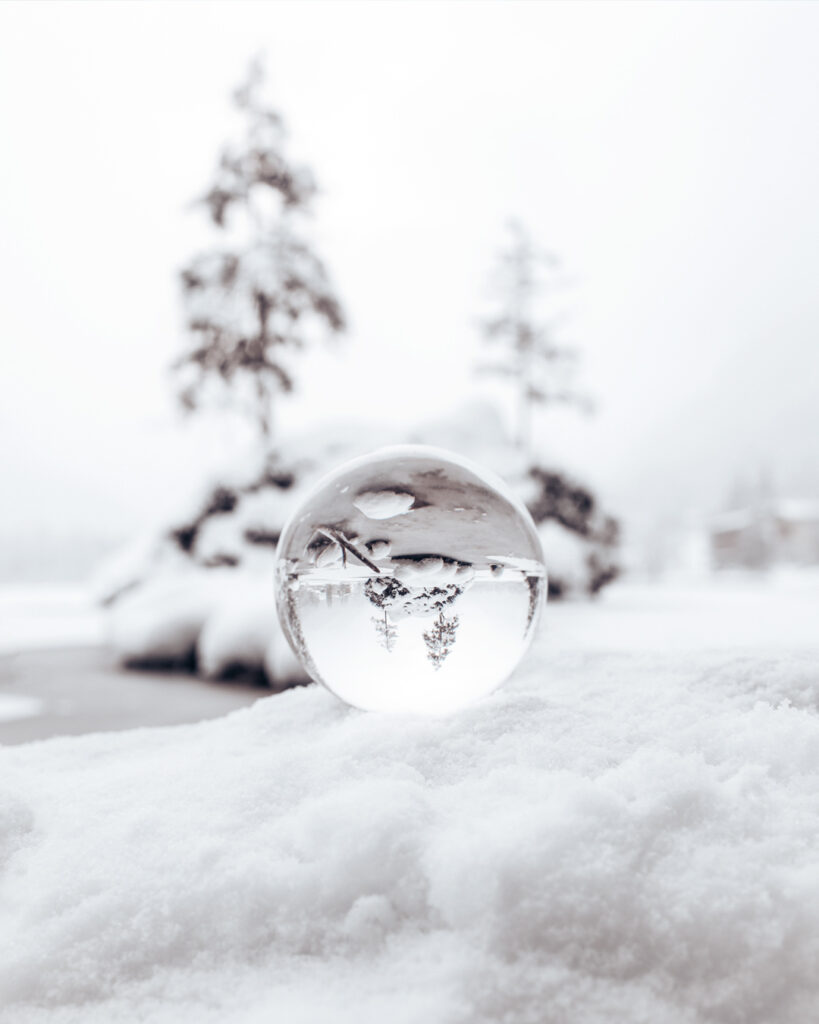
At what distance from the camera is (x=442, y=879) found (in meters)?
1.06

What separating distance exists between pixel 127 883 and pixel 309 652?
0.70 meters

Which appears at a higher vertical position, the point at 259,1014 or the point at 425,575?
the point at 425,575

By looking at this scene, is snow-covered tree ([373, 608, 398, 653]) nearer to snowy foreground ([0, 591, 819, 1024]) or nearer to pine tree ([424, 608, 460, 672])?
pine tree ([424, 608, 460, 672])

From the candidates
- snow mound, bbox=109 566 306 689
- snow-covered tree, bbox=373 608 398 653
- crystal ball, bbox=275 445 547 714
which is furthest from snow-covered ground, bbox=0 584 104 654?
snow-covered tree, bbox=373 608 398 653

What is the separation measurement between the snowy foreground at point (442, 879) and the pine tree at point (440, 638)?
0.17 metres

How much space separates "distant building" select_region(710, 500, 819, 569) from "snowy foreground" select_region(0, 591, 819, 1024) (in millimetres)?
26256

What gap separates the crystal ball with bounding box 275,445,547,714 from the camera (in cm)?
168

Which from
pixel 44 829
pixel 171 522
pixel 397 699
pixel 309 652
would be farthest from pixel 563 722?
pixel 171 522

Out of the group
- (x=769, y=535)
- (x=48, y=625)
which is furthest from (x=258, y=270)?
(x=769, y=535)

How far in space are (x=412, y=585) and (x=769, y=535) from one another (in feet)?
92.6

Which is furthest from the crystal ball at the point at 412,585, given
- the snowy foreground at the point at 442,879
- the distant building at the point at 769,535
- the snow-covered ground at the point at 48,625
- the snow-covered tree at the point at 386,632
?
the distant building at the point at 769,535

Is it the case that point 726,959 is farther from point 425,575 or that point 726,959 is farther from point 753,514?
point 753,514

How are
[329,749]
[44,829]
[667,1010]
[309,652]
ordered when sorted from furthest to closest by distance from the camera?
1. [309,652]
2. [329,749]
3. [44,829]
4. [667,1010]

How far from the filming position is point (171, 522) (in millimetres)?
8469
